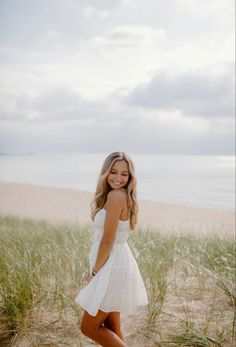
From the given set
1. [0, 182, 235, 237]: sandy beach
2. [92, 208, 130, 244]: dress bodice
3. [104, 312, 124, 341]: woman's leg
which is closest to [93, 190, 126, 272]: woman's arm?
[92, 208, 130, 244]: dress bodice

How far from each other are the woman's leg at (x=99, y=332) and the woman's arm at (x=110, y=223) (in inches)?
13.6

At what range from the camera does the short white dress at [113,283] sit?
234 centimetres

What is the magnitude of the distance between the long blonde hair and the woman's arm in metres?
0.09

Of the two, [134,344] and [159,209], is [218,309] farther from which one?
[159,209]

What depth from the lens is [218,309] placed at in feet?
11.6

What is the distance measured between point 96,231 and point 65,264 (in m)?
2.00

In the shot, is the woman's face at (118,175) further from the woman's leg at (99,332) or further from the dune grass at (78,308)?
the dune grass at (78,308)

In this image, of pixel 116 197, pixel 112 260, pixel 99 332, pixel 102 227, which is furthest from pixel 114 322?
pixel 116 197

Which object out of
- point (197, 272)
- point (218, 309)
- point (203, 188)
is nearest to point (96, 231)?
point (218, 309)

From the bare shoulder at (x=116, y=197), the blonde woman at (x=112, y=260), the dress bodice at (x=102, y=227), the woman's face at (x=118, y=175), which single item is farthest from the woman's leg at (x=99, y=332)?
the woman's face at (x=118, y=175)

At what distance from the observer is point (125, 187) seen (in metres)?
2.52

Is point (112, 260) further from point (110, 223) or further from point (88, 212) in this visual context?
point (88, 212)

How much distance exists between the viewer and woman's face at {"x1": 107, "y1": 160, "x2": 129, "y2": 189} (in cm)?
246

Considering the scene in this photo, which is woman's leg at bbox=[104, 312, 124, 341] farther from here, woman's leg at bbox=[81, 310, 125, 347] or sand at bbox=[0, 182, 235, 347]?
sand at bbox=[0, 182, 235, 347]
